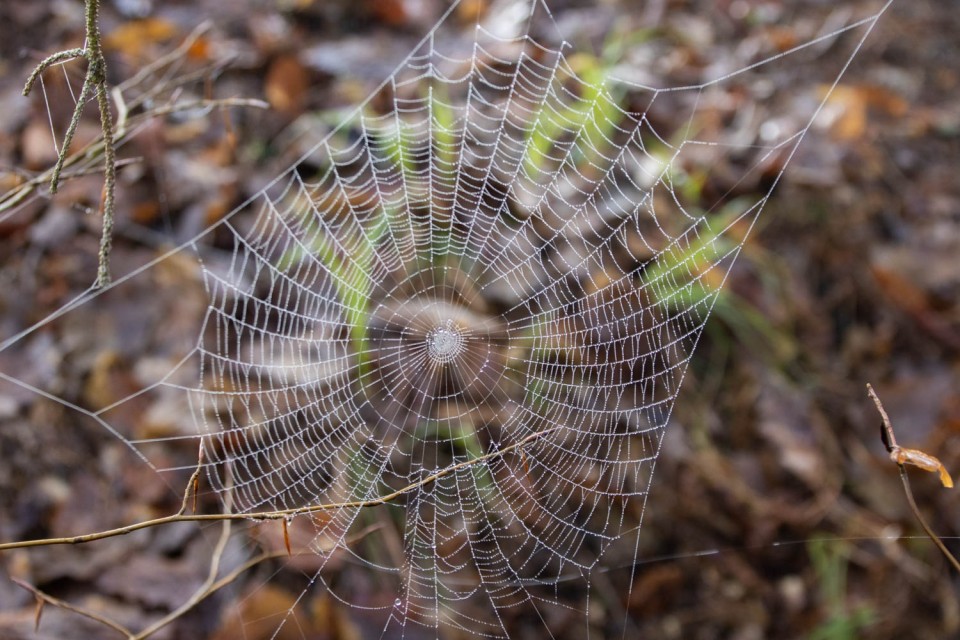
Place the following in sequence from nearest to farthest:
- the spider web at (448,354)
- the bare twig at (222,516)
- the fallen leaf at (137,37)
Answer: the bare twig at (222,516)
the spider web at (448,354)
the fallen leaf at (137,37)

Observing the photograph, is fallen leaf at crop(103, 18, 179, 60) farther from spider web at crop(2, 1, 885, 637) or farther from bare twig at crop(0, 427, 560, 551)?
bare twig at crop(0, 427, 560, 551)

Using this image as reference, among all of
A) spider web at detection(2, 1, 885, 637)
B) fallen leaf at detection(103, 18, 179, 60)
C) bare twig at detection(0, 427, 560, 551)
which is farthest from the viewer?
fallen leaf at detection(103, 18, 179, 60)

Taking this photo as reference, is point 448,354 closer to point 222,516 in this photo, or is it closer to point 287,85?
point 287,85

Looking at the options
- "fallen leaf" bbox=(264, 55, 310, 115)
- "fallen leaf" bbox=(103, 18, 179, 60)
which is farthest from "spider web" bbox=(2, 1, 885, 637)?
"fallen leaf" bbox=(103, 18, 179, 60)

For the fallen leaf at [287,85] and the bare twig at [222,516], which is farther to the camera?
the fallen leaf at [287,85]

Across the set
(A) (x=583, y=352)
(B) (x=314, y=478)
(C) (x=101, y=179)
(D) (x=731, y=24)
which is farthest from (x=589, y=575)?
(D) (x=731, y=24)

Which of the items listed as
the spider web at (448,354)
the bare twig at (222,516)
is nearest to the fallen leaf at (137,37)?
the spider web at (448,354)

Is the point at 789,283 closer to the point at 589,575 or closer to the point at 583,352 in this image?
the point at 583,352

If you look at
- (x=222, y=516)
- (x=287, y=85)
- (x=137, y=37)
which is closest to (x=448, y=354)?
(x=287, y=85)

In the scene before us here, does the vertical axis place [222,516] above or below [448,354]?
above

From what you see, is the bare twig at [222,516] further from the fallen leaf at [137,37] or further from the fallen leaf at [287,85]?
the fallen leaf at [137,37]
